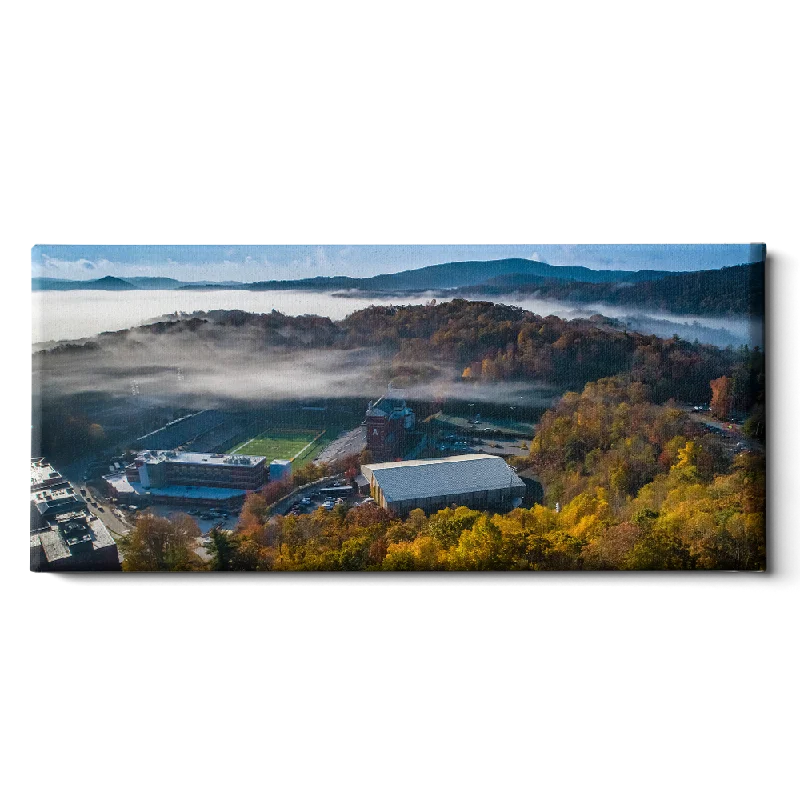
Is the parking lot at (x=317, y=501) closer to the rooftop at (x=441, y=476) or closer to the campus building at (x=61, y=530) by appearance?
the rooftop at (x=441, y=476)

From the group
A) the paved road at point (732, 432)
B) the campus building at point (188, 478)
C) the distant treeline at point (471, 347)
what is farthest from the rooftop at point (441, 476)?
the paved road at point (732, 432)

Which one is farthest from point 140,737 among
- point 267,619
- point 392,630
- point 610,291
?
point 610,291

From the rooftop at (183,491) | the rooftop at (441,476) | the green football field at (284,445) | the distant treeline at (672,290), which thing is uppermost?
the distant treeline at (672,290)

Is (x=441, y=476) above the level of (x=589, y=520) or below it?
above

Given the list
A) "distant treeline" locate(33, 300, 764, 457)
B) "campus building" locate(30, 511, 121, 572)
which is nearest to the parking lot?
"distant treeline" locate(33, 300, 764, 457)

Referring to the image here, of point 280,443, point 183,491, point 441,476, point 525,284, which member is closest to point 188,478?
point 183,491

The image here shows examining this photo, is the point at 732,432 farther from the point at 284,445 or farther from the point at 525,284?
the point at 284,445
